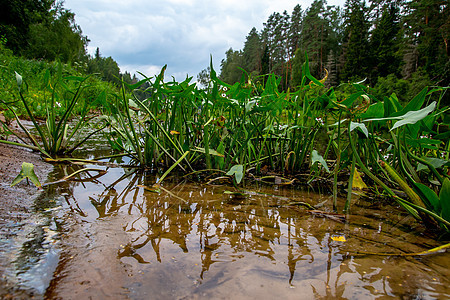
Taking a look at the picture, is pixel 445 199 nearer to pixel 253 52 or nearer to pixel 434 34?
pixel 434 34

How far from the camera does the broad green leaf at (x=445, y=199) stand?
57 cm

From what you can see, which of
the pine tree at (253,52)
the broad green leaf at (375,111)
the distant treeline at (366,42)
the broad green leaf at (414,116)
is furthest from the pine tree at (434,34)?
the pine tree at (253,52)

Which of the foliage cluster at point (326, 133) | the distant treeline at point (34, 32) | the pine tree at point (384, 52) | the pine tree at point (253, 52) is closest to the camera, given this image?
the foliage cluster at point (326, 133)

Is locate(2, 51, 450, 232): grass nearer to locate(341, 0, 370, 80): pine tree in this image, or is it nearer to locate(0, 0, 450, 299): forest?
locate(0, 0, 450, 299): forest

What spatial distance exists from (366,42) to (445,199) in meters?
27.7

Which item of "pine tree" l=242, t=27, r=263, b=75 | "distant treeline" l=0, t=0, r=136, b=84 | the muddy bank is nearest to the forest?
the muddy bank

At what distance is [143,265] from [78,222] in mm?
262

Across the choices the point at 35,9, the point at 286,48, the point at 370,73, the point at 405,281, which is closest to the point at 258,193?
the point at 405,281

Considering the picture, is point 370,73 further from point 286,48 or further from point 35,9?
point 35,9

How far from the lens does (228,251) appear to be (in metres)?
0.52

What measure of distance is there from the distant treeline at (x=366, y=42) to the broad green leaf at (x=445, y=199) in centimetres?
1490

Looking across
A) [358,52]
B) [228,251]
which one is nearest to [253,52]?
[358,52]

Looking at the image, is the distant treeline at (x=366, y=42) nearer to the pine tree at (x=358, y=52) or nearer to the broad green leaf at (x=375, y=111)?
the pine tree at (x=358, y=52)

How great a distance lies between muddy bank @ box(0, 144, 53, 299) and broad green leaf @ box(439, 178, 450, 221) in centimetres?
85
